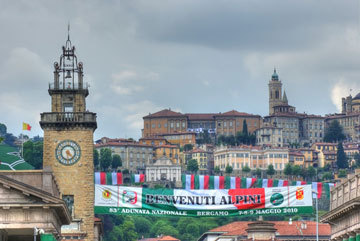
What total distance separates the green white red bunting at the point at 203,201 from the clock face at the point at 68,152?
2783 millimetres

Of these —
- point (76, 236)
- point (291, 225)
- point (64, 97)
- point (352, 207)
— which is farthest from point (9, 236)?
point (291, 225)

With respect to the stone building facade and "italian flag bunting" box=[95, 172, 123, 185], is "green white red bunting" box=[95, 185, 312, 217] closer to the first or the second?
"italian flag bunting" box=[95, 172, 123, 185]

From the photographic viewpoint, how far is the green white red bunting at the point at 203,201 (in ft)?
329

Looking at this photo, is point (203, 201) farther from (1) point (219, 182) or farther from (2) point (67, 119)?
(2) point (67, 119)

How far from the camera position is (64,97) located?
106562mm

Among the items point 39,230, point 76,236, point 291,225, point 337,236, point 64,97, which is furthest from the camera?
point 291,225

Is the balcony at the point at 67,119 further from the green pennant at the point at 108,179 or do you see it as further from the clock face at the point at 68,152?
the green pennant at the point at 108,179

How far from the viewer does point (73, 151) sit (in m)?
102

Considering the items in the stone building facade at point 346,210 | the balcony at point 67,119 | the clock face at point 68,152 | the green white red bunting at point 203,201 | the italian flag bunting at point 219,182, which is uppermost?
the balcony at point 67,119

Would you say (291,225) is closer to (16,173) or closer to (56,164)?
(56,164)

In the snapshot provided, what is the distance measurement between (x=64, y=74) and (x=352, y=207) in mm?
40656

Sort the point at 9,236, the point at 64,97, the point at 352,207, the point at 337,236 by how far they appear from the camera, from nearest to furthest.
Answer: the point at 9,236
the point at 352,207
the point at 337,236
the point at 64,97

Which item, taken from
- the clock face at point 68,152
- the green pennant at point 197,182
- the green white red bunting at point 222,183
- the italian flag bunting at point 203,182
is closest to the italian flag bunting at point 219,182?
the green white red bunting at point 222,183

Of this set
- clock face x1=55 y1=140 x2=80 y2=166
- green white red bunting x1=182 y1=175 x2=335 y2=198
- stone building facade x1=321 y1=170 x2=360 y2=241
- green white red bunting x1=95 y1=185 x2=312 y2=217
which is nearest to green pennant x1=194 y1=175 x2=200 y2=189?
green white red bunting x1=182 y1=175 x2=335 y2=198
